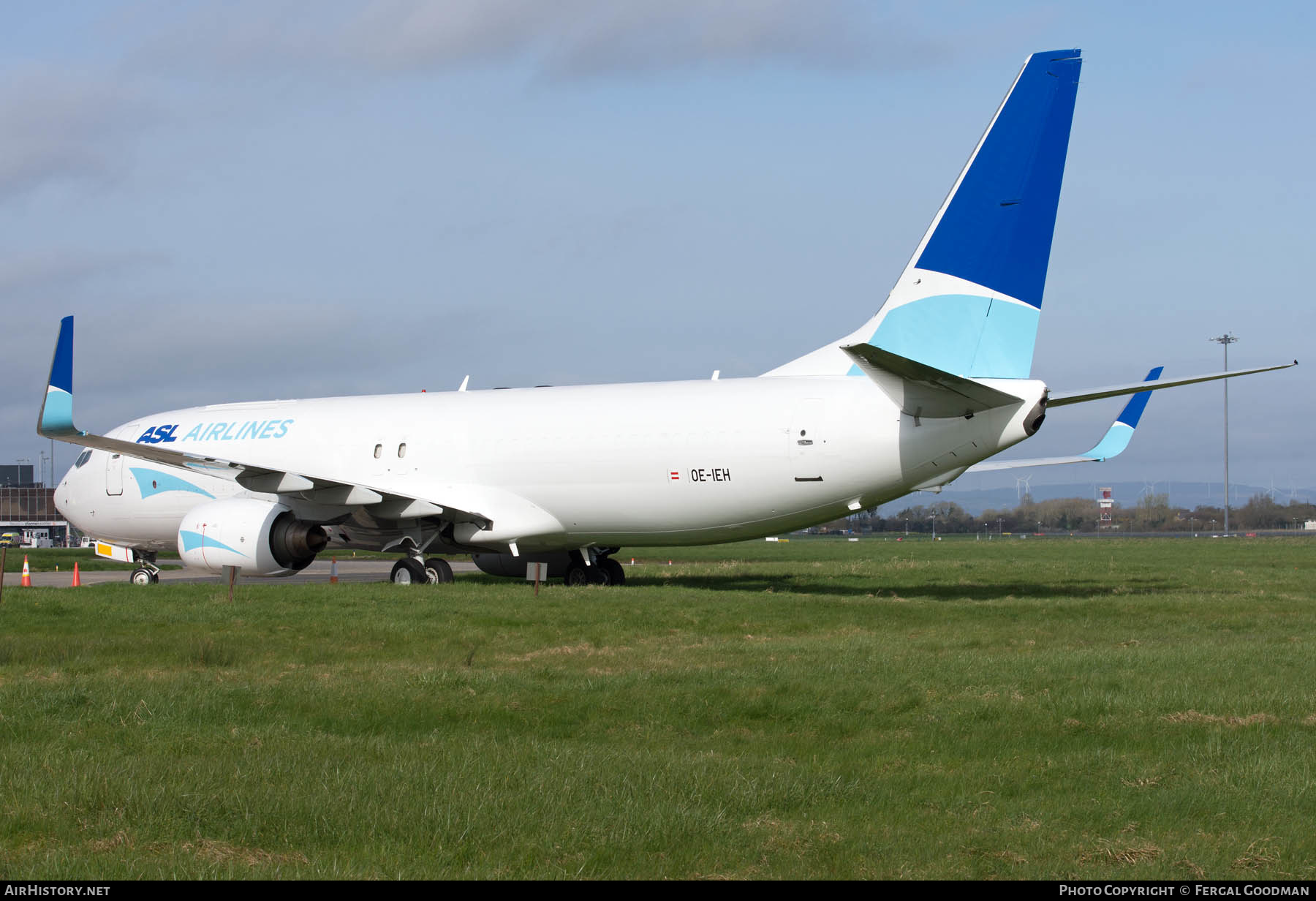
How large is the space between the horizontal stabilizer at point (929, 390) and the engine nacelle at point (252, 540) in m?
10.5

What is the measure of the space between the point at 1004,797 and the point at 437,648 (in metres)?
7.77

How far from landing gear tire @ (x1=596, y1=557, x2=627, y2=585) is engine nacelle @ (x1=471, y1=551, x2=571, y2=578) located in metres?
0.76

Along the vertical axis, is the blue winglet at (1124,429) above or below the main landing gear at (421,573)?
above

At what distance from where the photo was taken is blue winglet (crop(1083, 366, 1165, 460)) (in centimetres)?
2753

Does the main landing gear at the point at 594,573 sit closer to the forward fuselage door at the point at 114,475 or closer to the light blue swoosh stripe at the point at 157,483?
the light blue swoosh stripe at the point at 157,483

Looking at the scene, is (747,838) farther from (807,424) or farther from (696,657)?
(807,424)

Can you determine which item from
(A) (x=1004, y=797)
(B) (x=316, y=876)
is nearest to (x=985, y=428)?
(A) (x=1004, y=797)

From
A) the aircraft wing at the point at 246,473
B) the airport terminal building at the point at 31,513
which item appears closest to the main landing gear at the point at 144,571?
the aircraft wing at the point at 246,473

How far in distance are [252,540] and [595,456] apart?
6290mm

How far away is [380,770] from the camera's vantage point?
709 cm

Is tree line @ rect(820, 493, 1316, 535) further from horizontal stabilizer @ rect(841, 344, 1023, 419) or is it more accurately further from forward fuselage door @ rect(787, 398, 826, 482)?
horizontal stabilizer @ rect(841, 344, 1023, 419)

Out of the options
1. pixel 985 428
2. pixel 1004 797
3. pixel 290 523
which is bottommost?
pixel 1004 797

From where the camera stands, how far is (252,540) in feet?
70.6

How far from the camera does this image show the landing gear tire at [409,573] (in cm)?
2244
